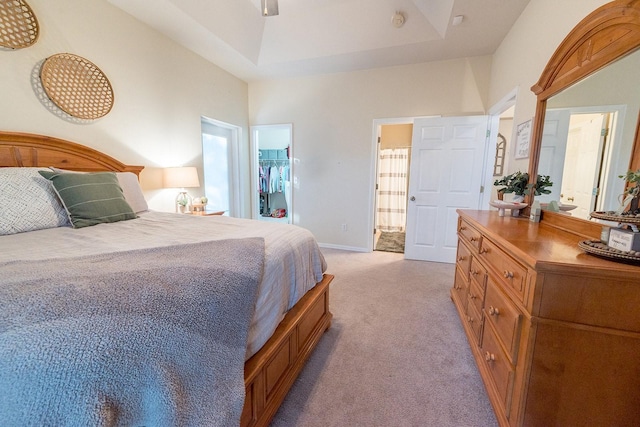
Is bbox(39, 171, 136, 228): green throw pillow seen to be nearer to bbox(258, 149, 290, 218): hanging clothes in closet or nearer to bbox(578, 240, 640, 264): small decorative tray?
bbox(578, 240, 640, 264): small decorative tray

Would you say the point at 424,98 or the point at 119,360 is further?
the point at 424,98

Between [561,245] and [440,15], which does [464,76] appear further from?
[561,245]

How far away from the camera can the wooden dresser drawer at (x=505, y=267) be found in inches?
41.4

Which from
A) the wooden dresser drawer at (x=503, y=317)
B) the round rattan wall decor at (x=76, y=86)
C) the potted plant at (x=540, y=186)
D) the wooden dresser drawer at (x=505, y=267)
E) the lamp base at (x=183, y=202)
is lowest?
the wooden dresser drawer at (x=503, y=317)

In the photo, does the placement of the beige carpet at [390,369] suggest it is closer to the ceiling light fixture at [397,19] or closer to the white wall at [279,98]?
the white wall at [279,98]

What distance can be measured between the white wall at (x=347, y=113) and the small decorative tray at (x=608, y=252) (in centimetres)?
281

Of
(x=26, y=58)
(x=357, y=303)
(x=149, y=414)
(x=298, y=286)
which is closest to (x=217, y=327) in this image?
(x=149, y=414)

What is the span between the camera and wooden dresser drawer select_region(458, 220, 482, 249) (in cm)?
168

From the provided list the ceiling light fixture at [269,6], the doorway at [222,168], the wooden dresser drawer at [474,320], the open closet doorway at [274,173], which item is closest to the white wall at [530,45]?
the wooden dresser drawer at [474,320]

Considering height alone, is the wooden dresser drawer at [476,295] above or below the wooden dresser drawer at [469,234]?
below

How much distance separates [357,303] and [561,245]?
1575mm

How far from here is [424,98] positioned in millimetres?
3420

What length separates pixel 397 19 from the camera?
270 centimetres

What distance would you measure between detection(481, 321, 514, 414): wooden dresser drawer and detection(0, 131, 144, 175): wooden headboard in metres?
3.09
